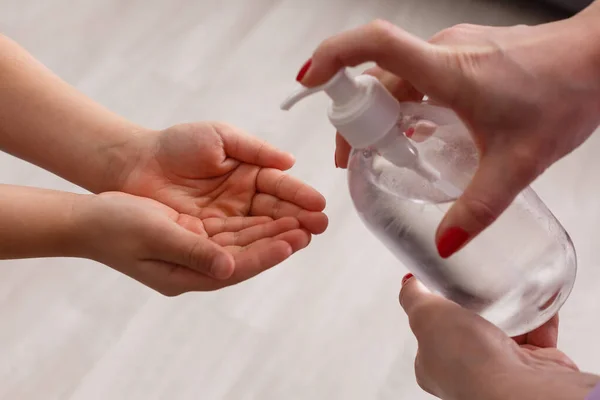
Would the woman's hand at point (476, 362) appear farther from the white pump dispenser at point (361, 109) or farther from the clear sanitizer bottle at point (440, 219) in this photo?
the white pump dispenser at point (361, 109)

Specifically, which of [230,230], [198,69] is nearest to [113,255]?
[230,230]

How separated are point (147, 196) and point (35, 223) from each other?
0.12 m

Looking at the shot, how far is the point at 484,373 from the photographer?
45 centimetres

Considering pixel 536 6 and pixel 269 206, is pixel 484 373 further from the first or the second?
pixel 536 6

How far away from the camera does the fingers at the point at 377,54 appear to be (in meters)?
0.39

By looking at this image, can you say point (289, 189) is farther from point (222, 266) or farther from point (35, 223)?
point (35, 223)

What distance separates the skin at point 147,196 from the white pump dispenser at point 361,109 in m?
0.17

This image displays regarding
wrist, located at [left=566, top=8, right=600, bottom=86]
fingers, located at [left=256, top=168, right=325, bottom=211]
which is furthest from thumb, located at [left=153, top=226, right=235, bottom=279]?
wrist, located at [left=566, top=8, right=600, bottom=86]

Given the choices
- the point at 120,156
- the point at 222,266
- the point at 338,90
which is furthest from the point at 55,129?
the point at 338,90

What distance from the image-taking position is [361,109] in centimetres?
40

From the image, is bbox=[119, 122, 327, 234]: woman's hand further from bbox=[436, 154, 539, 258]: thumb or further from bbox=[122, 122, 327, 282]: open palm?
bbox=[436, 154, 539, 258]: thumb

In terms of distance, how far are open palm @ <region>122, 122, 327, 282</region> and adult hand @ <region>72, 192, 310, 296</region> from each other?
0.6 inches

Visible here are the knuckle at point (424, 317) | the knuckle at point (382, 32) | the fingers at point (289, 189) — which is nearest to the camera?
the knuckle at point (382, 32)

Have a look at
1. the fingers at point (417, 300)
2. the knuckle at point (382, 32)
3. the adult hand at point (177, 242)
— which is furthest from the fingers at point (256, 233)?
the knuckle at point (382, 32)
